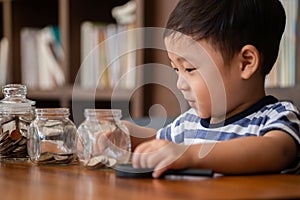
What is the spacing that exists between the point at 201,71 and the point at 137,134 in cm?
16

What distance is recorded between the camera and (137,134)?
1.10 meters

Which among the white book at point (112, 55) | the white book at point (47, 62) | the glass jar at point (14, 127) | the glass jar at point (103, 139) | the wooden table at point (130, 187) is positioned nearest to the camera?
the wooden table at point (130, 187)

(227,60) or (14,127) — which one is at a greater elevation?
(227,60)

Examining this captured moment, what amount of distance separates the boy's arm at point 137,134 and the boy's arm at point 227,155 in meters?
0.23

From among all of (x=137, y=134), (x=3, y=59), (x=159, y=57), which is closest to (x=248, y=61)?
(x=137, y=134)

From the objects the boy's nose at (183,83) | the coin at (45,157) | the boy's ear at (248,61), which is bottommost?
the coin at (45,157)

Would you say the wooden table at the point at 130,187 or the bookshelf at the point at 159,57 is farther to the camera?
the bookshelf at the point at 159,57

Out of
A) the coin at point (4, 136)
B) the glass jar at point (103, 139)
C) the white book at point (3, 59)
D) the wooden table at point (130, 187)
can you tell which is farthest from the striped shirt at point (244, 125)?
the white book at point (3, 59)

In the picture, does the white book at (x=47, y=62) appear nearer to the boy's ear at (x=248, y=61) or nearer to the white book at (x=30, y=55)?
the white book at (x=30, y=55)

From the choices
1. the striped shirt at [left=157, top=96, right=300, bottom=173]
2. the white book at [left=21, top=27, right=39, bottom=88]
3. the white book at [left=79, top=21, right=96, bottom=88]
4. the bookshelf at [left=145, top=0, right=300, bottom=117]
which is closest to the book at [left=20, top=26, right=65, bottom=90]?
the white book at [left=21, top=27, right=39, bottom=88]

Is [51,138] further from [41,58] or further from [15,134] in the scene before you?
[41,58]

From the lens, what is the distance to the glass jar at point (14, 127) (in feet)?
3.34

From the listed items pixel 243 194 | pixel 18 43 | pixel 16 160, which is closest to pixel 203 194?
pixel 243 194

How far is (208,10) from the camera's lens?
3.52ft
